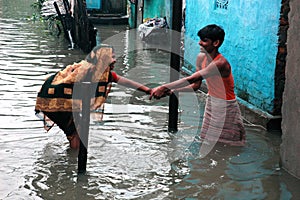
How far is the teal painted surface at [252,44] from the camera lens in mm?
6715

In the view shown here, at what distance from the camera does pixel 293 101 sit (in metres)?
4.92

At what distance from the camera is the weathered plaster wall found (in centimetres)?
A: 483

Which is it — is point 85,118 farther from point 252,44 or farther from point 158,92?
point 252,44

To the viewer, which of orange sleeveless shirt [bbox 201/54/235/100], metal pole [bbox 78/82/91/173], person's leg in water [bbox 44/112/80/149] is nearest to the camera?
metal pole [bbox 78/82/91/173]

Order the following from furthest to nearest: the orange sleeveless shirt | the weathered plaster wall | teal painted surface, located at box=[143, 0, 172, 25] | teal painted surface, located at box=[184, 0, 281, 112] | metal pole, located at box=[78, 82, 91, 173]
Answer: teal painted surface, located at box=[143, 0, 172, 25]
teal painted surface, located at box=[184, 0, 281, 112]
the orange sleeveless shirt
the weathered plaster wall
metal pole, located at box=[78, 82, 91, 173]

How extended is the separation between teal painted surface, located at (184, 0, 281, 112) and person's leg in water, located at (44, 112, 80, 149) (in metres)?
2.79

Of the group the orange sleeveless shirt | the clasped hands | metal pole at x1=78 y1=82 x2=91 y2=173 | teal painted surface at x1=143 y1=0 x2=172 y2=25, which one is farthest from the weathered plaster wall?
teal painted surface at x1=143 y1=0 x2=172 y2=25

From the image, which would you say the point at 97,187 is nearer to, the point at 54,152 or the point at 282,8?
the point at 54,152

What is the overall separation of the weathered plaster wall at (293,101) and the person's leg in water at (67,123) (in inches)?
91.6

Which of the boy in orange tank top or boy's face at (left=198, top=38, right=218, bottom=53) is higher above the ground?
boy's face at (left=198, top=38, right=218, bottom=53)

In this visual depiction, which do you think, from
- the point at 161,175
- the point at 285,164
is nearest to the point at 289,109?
the point at 285,164

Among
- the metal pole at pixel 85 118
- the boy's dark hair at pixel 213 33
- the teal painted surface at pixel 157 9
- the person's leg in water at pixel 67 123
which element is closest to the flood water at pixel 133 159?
the person's leg in water at pixel 67 123

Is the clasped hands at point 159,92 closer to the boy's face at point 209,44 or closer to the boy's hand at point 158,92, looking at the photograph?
the boy's hand at point 158,92

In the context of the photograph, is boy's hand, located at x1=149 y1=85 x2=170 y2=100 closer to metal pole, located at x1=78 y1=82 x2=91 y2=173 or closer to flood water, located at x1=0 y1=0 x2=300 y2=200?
flood water, located at x1=0 y1=0 x2=300 y2=200
